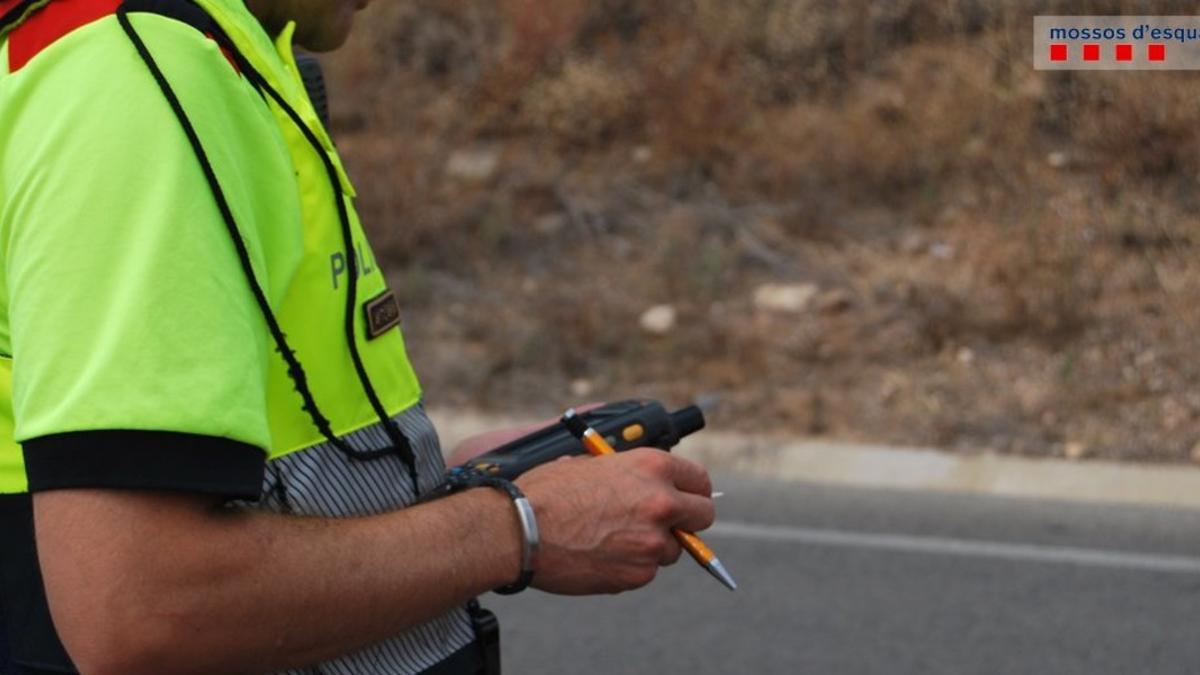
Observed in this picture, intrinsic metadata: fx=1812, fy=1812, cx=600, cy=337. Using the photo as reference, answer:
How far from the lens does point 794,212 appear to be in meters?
8.56

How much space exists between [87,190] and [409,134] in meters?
8.65

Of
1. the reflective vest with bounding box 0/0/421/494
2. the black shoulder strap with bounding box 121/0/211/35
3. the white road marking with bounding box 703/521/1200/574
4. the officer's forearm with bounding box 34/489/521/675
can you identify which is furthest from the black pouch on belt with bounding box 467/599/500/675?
the white road marking with bounding box 703/521/1200/574

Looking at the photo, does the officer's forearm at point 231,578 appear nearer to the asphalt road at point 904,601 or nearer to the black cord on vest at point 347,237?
the black cord on vest at point 347,237

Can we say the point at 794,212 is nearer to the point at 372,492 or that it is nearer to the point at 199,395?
the point at 372,492

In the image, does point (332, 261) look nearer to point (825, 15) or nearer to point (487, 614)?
point (487, 614)

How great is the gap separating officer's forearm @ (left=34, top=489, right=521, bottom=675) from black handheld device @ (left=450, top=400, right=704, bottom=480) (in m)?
0.23

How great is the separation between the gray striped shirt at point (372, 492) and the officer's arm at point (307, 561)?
0.05 m

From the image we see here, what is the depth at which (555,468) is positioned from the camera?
4.66ft

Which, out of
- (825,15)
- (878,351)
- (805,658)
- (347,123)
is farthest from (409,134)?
(805,658)

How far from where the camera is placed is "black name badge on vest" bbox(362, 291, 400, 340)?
54.0 inches

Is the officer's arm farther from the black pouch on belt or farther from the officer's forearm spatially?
the black pouch on belt

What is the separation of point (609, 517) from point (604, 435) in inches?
9.9

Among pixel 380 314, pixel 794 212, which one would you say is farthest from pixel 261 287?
pixel 794 212

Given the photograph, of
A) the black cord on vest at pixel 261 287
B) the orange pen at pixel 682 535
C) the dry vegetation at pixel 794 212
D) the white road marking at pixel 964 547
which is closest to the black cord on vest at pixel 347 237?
the black cord on vest at pixel 261 287
